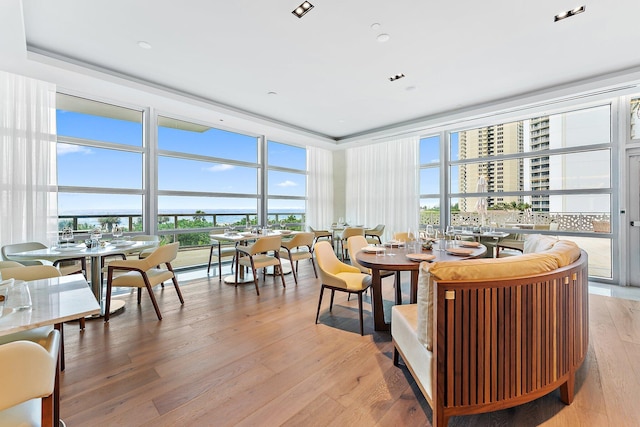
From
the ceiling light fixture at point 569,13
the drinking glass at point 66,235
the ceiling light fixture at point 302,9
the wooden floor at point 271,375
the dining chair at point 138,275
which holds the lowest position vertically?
the wooden floor at point 271,375

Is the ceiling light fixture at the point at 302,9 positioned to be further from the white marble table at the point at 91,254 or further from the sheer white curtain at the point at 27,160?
the sheer white curtain at the point at 27,160

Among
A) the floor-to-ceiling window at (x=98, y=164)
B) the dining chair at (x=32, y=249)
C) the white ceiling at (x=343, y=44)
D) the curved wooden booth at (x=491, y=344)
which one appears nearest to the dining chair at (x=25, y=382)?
the curved wooden booth at (x=491, y=344)

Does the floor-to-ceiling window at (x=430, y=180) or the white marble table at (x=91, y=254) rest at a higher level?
the floor-to-ceiling window at (x=430, y=180)

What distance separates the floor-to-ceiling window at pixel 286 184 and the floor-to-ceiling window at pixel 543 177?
3.73 metres

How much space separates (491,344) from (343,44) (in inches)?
131

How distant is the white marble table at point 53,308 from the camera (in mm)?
1110

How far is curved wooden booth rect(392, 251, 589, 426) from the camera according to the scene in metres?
1.41

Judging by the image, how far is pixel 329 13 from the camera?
9.17 feet

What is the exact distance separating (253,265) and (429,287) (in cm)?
289

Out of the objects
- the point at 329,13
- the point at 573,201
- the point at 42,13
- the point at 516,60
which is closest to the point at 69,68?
the point at 42,13

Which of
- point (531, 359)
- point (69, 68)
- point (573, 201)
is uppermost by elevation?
point (69, 68)

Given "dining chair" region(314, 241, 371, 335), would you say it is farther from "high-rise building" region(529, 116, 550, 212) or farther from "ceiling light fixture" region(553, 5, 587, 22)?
"high-rise building" region(529, 116, 550, 212)

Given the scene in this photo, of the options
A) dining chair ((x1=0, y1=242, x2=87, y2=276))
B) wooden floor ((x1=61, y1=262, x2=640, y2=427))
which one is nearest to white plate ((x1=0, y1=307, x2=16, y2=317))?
wooden floor ((x1=61, y1=262, x2=640, y2=427))

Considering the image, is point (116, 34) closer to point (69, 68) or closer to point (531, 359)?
point (69, 68)
